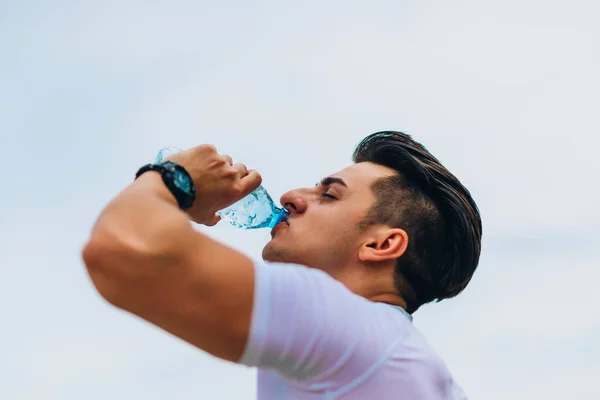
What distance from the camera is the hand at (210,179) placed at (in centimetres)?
362

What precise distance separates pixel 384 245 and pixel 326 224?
32cm

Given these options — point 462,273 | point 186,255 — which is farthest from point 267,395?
point 462,273

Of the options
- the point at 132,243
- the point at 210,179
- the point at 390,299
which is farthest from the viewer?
the point at 390,299

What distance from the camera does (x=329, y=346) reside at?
10.7ft

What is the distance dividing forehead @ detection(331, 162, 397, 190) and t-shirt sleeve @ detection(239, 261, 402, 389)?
1.52 m

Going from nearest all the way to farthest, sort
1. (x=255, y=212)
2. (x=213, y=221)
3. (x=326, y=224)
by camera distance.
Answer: (x=213, y=221), (x=326, y=224), (x=255, y=212)

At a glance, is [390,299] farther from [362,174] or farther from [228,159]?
[228,159]

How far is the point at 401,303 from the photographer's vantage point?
15.0 ft

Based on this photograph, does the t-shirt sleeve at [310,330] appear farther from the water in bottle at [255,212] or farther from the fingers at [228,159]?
the water in bottle at [255,212]

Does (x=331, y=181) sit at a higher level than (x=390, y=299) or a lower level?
higher

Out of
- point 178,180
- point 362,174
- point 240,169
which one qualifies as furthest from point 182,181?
point 362,174

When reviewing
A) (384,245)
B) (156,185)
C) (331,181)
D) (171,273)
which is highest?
(156,185)

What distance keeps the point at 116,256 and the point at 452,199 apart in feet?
8.34

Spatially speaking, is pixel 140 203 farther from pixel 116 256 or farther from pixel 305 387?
pixel 305 387
